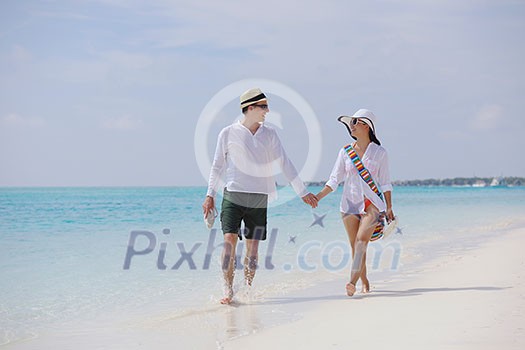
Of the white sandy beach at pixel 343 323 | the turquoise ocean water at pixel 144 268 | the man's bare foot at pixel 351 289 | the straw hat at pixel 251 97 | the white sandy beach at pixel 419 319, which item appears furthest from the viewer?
the turquoise ocean water at pixel 144 268

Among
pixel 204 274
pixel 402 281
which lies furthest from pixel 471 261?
pixel 204 274

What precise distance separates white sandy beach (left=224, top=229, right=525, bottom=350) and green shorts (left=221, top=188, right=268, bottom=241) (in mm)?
977

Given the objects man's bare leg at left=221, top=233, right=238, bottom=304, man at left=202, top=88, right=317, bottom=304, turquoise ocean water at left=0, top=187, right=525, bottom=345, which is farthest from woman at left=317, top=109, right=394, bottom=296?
turquoise ocean water at left=0, top=187, right=525, bottom=345

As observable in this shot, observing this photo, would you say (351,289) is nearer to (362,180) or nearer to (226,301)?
(362,180)

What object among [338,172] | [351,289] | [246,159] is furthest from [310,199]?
[351,289]

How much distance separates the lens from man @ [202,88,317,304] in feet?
20.0

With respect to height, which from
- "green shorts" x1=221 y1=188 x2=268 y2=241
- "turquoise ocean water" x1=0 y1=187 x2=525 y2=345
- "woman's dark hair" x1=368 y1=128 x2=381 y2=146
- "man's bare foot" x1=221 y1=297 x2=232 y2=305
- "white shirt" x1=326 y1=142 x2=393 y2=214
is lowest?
"turquoise ocean water" x1=0 y1=187 x2=525 y2=345

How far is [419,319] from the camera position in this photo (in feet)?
15.8

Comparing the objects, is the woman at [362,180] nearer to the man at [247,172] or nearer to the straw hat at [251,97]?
the man at [247,172]

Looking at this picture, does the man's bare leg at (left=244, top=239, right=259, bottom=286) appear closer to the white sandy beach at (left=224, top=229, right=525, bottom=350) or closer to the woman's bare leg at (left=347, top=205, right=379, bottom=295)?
the white sandy beach at (left=224, top=229, right=525, bottom=350)

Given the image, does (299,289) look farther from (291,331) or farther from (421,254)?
(421,254)

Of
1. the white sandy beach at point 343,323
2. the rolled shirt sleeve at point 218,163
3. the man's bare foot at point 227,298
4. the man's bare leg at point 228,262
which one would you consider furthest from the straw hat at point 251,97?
the white sandy beach at point 343,323

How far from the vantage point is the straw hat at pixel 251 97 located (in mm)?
6066

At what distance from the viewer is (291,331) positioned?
4828 mm
